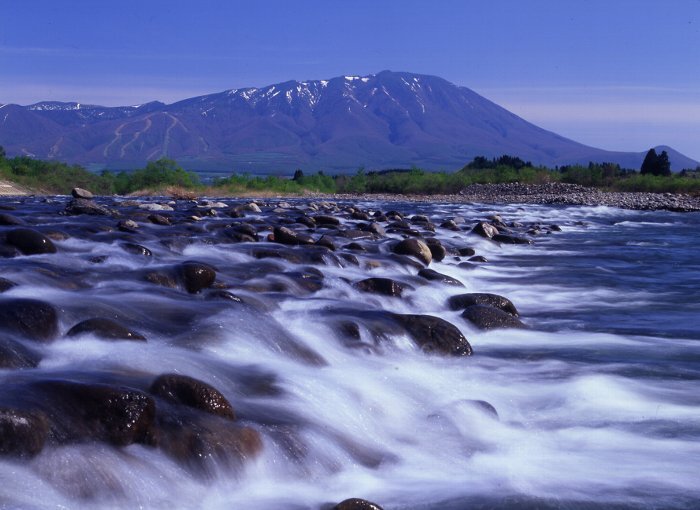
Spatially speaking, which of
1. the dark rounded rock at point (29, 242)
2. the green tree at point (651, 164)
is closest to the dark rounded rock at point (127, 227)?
the dark rounded rock at point (29, 242)

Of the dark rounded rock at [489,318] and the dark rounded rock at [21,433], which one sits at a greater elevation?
the dark rounded rock at [21,433]

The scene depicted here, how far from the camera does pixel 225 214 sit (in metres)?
23.3

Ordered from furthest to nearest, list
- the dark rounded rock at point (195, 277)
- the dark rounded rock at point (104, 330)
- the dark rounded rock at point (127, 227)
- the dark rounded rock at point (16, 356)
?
the dark rounded rock at point (127, 227) < the dark rounded rock at point (195, 277) < the dark rounded rock at point (104, 330) < the dark rounded rock at point (16, 356)

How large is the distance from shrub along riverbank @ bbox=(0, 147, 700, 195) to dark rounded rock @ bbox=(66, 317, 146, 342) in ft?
159

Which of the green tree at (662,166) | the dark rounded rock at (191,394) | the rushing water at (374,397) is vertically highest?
the green tree at (662,166)

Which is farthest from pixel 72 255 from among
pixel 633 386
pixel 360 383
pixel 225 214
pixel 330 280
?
pixel 225 214

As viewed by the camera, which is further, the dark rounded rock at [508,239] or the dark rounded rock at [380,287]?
the dark rounded rock at [508,239]

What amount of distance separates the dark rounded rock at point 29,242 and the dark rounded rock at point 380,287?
4.07 metres

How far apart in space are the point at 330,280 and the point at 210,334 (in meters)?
3.77

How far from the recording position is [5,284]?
766cm

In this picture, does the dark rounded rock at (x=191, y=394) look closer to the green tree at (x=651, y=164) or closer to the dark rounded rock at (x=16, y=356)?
the dark rounded rock at (x=16, y=356)

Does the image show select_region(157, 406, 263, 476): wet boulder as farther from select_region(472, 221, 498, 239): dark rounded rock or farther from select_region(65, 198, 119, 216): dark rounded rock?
select_region(472, 221, 498, 239): dark rounded rock

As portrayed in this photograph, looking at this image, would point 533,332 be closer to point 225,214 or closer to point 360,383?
point 360,383

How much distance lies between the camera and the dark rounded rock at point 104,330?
239 inches
